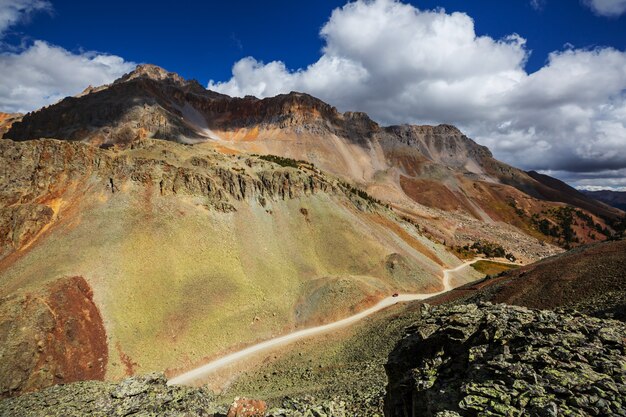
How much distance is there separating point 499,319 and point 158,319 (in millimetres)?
48074

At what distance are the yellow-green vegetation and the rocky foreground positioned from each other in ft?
311

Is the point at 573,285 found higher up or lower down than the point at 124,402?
higher up

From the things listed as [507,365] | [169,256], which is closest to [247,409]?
[507,365]

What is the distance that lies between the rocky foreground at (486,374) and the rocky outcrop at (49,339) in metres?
18.2

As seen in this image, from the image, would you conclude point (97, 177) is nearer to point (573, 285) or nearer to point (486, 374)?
point (486, 374)

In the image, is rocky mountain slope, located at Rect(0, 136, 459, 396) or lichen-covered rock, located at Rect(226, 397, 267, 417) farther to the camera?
rocky mountain slope, located at Rect(0, 136, 459, 396)

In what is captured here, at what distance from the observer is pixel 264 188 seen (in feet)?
286

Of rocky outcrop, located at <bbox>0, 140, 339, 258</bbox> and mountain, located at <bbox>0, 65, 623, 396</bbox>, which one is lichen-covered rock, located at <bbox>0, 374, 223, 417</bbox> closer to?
mountain, located at <bbox>0, 65, 623, 396</bbox>

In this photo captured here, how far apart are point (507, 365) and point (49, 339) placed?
49.4 metres

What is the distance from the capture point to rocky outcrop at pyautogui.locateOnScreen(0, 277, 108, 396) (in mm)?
37562

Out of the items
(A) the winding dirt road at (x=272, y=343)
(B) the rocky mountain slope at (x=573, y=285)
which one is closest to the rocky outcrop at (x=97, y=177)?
(A) the winding dirt road at (x=272, y=343)

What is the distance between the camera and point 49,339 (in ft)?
137

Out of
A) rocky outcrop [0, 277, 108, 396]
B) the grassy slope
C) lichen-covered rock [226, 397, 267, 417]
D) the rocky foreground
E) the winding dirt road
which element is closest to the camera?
the rocky foreground

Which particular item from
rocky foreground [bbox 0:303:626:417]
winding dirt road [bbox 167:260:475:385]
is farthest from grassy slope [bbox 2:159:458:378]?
rocky foreground [bbox 0:303:626:417]
